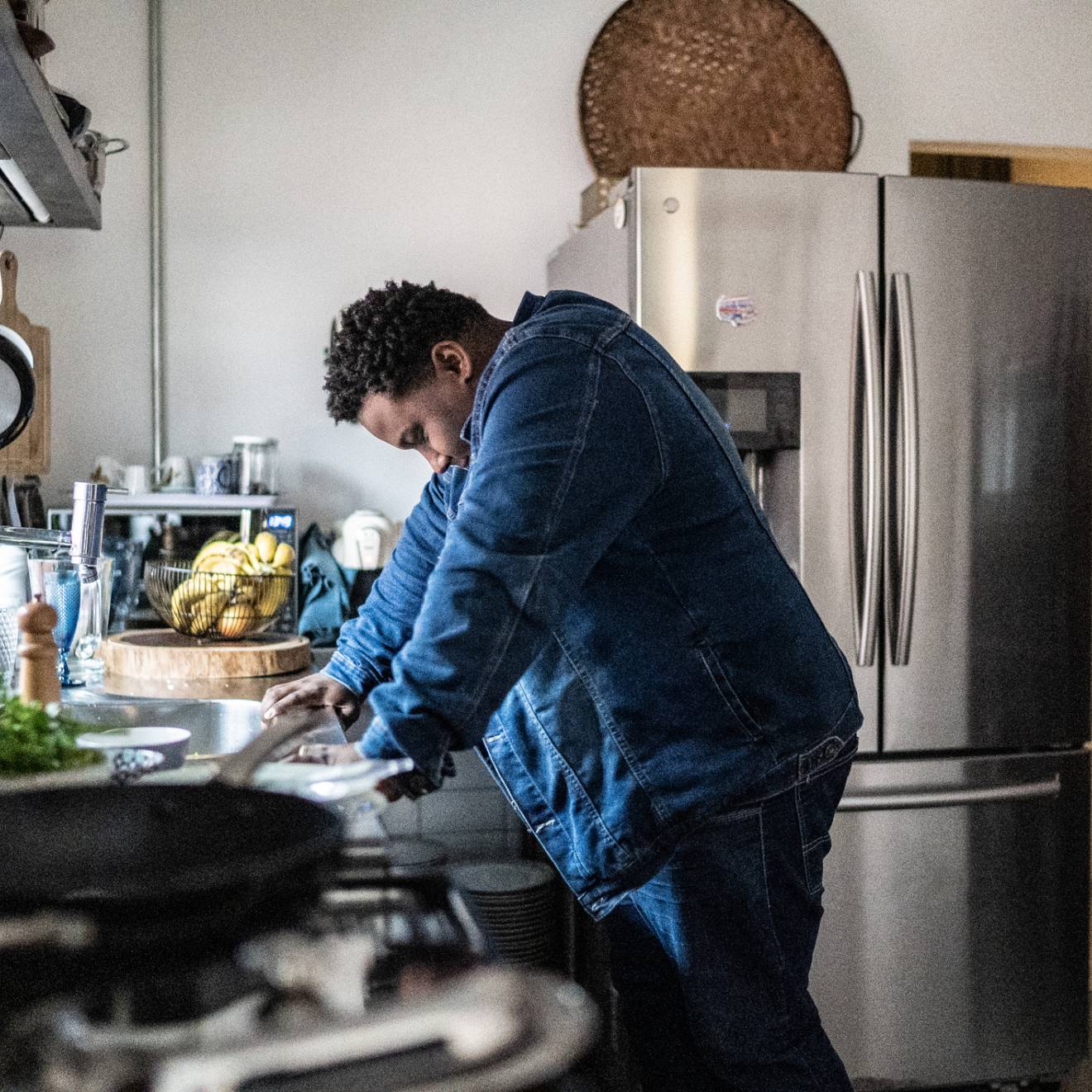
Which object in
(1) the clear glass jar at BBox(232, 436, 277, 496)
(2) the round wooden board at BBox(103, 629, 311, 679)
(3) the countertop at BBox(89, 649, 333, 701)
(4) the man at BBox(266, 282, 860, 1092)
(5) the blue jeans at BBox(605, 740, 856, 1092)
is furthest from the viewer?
(1) the clear glass jar at BBox(232, 436, 277, 496)

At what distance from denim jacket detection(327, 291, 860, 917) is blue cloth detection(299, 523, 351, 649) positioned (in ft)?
4.25

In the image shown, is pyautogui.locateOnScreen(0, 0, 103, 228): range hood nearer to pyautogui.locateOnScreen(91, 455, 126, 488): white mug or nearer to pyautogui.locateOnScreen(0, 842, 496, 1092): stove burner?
pyautogui.locateOnScreen(91, 455, 126, 488): white mug

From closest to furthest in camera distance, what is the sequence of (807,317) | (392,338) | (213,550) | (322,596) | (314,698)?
(392,338) → (314,698) → (213,550) → (807,317) → (322,596)

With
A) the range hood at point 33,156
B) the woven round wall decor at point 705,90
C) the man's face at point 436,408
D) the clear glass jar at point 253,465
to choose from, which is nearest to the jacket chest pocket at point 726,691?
the man's face at point 436,408

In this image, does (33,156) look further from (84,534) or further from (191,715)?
(191,715)

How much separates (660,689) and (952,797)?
1312 millimetres

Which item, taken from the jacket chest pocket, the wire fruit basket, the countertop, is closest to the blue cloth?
the wire fruit basket

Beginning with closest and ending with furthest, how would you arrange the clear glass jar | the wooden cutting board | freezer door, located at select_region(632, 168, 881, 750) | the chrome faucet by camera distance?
the chrome faucet
the wooden cutting board
freezer door, located at select_region(632, 168, 881, 750)
the clear glass jar

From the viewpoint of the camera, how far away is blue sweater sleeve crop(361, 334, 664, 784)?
101cm

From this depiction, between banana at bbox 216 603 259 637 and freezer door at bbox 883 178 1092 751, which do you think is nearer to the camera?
banana at bbox 216 603 259 637

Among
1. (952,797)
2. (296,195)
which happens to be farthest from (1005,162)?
(952,797)

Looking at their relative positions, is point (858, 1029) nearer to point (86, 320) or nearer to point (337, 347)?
point (337, 347)

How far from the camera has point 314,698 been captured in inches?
63.8

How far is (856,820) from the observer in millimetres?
2410
